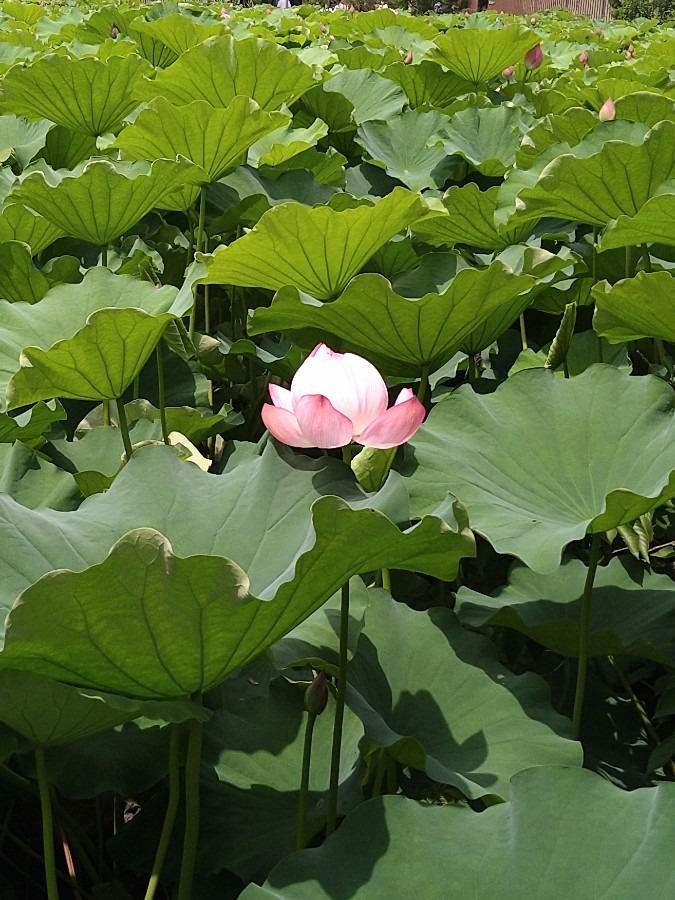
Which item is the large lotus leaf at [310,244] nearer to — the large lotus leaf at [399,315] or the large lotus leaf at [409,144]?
the large lotus leaf at [399,315]

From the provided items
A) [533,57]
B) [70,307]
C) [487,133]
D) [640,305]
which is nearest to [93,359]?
[70,307]

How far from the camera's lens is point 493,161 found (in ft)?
5.92

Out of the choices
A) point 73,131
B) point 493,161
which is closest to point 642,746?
point 493,161

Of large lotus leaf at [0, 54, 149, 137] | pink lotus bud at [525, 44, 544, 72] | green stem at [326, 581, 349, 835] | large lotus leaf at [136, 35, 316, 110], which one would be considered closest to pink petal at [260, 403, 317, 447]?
green stem at [326, 581, 349, 835]

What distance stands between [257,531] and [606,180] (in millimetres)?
756

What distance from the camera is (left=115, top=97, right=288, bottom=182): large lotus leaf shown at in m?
1.50

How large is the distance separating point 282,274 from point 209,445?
301 millimetres

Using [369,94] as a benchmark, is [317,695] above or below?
below

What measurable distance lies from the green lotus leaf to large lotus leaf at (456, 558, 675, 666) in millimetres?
237

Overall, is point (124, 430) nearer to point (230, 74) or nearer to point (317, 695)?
point (317, 695)

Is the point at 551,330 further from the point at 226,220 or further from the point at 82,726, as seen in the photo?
the point at 82,726

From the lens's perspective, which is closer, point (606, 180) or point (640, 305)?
point (640, 305)

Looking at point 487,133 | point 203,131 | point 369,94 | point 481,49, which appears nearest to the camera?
point 203,131

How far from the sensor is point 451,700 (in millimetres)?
930
